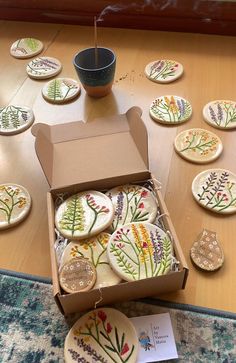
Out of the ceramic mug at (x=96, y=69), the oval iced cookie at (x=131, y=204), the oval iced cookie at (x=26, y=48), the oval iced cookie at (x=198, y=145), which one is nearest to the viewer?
the oval iced cookie at (x=131, y=204)

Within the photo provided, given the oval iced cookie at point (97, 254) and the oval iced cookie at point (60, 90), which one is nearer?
the oval iced cookie at point (97, 254)

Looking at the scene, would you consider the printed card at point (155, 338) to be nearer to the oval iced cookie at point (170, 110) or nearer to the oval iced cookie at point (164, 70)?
the oval iced cookie at point (170, 110)

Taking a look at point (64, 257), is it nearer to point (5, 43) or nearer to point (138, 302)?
point (138, 302)

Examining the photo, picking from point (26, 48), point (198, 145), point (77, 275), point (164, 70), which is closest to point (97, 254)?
point (77, 275)

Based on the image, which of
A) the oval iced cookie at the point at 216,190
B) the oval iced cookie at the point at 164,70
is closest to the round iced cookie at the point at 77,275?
the oval iced cookie at the point at 216,190

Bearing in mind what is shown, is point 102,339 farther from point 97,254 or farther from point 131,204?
point 131,204

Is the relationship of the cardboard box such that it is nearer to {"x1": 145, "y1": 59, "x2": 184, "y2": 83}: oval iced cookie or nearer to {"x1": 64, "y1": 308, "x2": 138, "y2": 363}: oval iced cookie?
{"x1": 64, "y1": 308, "x2": 138, "y2": 363}: oval iced cookie
